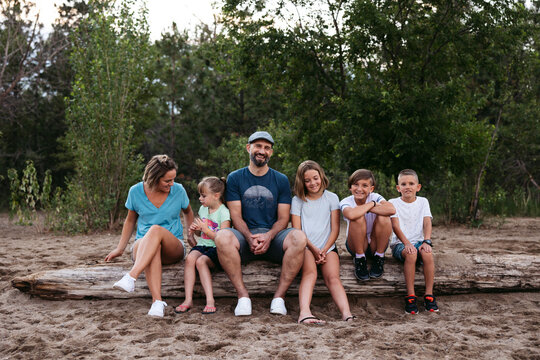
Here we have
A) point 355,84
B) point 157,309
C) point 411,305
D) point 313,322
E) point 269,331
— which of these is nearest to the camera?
point 269,331

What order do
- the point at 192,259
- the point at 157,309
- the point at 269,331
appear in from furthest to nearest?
the point at 192,259
the point at 157,309
the point at 269,331

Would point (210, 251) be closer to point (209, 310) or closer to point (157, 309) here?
point (209, 310)

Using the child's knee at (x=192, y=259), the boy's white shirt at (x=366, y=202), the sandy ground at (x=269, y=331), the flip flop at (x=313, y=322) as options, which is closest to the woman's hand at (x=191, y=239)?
the child's knee at (x=192, y=259)

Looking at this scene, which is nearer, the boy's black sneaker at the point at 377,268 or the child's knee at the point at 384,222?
the child's knee at the point at 384,222

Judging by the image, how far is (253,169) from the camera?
14.3 feet

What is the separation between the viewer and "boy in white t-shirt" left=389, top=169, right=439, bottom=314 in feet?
13.5

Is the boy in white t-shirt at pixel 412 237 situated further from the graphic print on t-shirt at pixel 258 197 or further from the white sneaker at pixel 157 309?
the white sneaker at pixel 157 309

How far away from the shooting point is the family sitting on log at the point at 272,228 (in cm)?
401

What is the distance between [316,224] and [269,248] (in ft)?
1.53

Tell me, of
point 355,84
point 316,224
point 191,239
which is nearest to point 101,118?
point 355,84

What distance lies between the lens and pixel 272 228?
421 centimetres

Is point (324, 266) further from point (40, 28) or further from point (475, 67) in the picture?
point (40, 28)

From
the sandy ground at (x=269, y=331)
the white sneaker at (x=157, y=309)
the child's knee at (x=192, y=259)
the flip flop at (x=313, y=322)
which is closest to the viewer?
the sandy ground at (x=269, y=331)

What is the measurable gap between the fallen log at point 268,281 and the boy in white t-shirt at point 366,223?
0.14 metres
